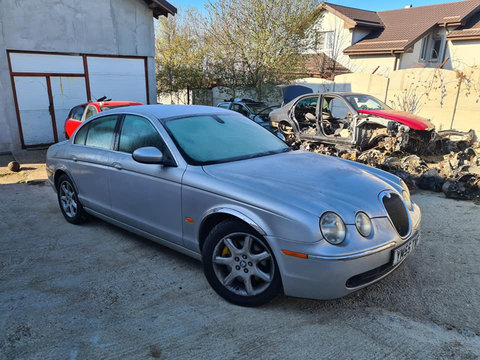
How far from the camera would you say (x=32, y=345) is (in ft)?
8.36

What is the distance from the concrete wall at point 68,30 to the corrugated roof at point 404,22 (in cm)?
1424

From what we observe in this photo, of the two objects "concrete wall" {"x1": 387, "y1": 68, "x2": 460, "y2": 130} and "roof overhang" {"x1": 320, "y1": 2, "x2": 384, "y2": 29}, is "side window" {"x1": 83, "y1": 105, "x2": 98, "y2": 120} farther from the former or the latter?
"roof overhang" {"x1": 320, "y1": 2, "x2": 384, "y2": 29}

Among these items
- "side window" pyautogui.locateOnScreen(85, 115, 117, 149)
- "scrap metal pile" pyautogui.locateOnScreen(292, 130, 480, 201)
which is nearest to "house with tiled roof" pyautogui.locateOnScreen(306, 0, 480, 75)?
"scrap metal pile" pyautogui.locateOnScreen(292, 130, 480, 201)

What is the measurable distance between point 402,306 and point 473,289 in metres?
0.79

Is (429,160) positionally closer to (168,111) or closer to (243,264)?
(168,111)

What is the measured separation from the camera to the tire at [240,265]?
2.80 m

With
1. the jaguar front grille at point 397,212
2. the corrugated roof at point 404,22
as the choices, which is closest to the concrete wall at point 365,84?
the corrugated roof at point 404,22

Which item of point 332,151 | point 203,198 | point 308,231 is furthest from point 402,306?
point 332,151

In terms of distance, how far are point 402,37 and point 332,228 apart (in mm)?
22199

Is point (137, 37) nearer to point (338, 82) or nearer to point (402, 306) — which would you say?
point (338, 82)

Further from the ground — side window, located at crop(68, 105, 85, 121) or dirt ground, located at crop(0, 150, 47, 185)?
side window, located at crop(68, 105, 85, 121)

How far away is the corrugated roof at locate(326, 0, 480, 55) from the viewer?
20.3 meters

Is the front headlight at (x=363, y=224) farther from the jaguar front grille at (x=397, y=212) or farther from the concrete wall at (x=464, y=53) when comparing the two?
the concrete wall at (x=464, y=53)

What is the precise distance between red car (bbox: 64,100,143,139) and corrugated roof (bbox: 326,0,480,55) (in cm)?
1673
